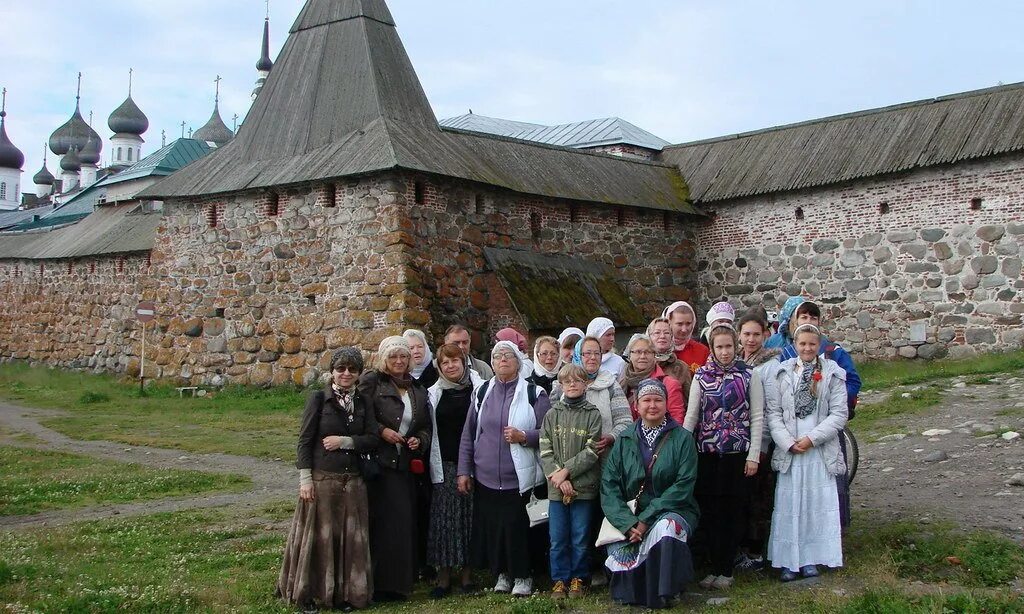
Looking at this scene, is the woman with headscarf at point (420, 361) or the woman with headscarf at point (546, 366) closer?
A: the woman with headscarf at point (546, 366)

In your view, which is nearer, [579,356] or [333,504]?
[333,504]

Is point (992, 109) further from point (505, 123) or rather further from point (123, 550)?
point (505, 123)

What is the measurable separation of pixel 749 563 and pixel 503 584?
1435 mm

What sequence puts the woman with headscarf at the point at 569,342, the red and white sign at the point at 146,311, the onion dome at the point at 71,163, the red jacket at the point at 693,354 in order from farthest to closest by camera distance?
the onion dome at the point at 71,163
the red and white sign at the point at 146,311
the woman with headscarf at the point at 569,342
the red jacket at the point at 693,354

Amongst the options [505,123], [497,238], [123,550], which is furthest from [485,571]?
[505,123]

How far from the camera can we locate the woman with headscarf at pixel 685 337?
6.64 metres

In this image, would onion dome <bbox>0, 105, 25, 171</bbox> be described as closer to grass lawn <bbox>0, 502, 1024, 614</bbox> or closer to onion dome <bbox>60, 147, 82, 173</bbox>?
onion dome <bbox>60, 147, 82, 173</bbox>

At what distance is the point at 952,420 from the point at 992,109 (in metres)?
7.42

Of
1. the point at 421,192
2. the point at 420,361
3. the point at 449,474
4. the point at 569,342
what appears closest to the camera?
the point at 449,474

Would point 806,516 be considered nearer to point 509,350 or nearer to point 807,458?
point 807,458

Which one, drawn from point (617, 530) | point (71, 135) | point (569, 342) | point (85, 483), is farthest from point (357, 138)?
point (71, 135)

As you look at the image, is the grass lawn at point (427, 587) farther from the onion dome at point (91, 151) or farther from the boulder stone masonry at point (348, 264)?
the onion dome at point (91, 151)

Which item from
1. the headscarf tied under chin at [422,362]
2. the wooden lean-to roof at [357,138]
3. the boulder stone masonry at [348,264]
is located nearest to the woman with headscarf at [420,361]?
the headscarf tied under chin at [422,362]

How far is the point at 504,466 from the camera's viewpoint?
20.2 ft
